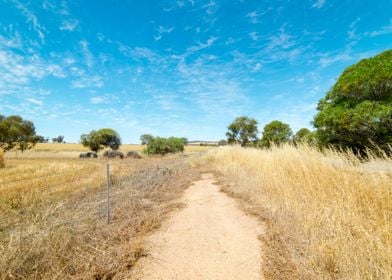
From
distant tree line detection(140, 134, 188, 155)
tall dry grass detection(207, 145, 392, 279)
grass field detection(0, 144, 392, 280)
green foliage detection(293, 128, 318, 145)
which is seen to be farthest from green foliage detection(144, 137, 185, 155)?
tall dry grass detection(207, 145, 392, 279)

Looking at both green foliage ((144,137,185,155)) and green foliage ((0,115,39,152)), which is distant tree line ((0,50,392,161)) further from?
green foliage ((0,115,39,152))

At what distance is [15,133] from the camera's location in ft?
88.7

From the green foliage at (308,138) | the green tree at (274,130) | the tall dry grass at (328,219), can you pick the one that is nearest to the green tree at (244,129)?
the green tree at (274,130)

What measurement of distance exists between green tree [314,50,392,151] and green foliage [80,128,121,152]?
30.5m

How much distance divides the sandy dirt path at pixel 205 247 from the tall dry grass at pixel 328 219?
0.89 feet

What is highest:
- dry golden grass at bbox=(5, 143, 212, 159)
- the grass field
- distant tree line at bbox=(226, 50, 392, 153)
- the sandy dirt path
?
→ distant tree line at bbox=(226, 50, 392, 153)

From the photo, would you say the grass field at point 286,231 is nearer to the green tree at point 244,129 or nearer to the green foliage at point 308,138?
the green foliage at point 308,138

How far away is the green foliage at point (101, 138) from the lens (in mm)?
34219

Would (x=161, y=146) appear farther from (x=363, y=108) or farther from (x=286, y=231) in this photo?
(x=286, y=231)

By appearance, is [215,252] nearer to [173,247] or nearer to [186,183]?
[173,247]

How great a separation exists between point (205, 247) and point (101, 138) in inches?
1419

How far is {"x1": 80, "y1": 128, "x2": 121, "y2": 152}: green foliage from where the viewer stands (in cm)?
3422

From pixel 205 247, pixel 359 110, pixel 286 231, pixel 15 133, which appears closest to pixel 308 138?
pixel 359 110

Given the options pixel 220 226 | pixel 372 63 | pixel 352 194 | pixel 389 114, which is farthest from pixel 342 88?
pixel 220 226
